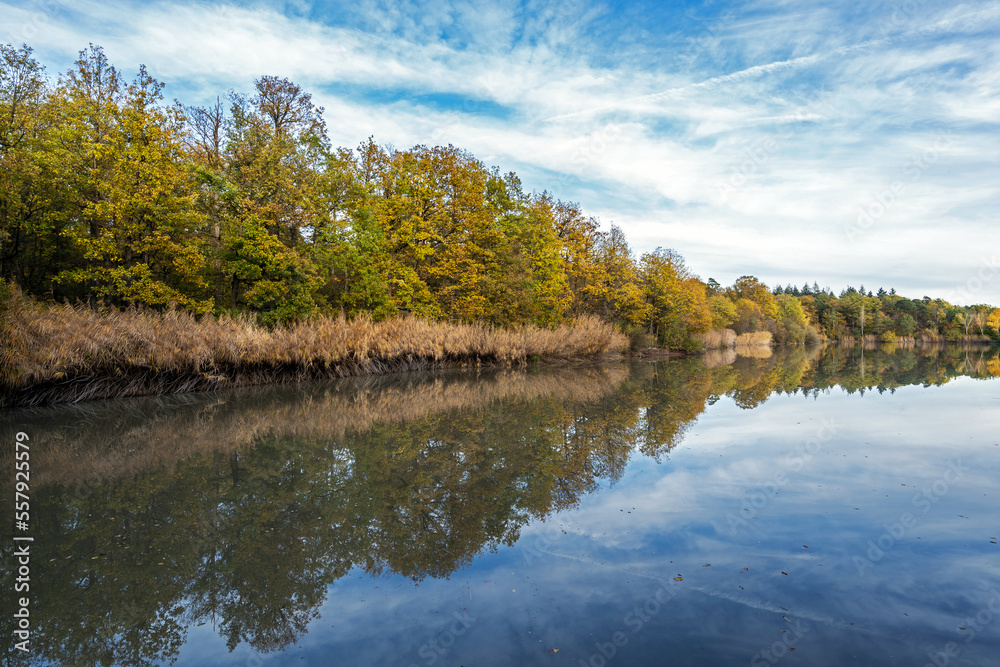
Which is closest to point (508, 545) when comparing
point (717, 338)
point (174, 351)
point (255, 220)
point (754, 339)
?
point (174, 351)

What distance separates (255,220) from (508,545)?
1776 centimetres

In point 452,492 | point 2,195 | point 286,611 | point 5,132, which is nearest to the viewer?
point 286,611

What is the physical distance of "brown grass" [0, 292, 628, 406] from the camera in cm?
995

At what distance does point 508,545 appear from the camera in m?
4.05

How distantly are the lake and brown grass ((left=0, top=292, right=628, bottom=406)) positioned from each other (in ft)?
6.88

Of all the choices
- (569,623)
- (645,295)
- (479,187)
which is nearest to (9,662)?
(569,623)

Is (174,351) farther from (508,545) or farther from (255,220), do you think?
(508,545)

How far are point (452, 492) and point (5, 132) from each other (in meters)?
19.3

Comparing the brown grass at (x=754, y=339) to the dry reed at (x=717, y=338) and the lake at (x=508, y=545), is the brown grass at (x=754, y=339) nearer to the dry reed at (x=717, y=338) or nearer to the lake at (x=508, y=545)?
the dry reed at (x=717, y=338)

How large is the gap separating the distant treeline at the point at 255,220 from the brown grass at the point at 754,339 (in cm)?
3562

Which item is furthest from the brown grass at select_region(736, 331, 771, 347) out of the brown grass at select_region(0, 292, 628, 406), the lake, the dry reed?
the lake

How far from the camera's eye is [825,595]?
3.20 m

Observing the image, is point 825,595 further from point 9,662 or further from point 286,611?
point 9,662

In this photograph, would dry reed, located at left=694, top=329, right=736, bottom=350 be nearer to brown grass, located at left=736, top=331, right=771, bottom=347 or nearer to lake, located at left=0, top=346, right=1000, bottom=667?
brown grass, located at left=736, top=331, right=771, bottom=347
